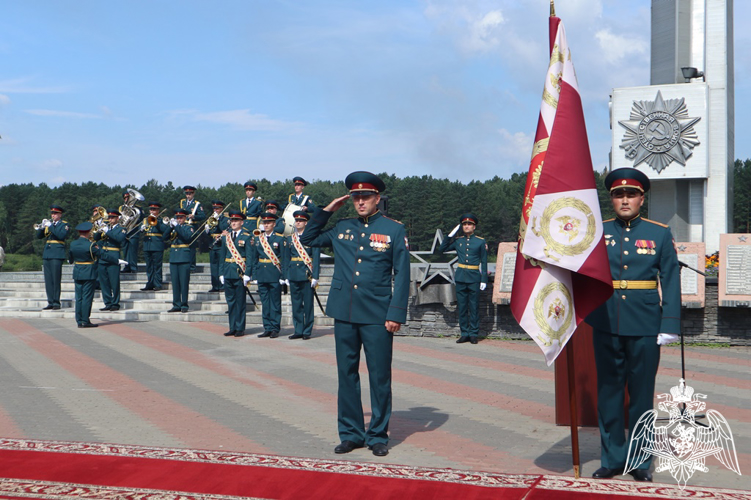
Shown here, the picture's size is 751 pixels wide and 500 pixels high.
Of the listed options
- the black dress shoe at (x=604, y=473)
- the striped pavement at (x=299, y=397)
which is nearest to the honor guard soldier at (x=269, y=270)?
the striped pavement at (x=299, y=397)

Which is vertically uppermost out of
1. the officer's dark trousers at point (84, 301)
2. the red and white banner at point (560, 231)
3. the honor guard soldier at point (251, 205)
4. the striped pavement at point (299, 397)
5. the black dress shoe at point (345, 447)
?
the honor guard soldier at point (251, 205)

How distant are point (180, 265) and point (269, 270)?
3.91 metres

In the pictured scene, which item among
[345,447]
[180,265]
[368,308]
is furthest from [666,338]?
[180,265]

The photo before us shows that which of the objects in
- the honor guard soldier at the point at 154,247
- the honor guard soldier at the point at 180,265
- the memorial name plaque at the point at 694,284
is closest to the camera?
the memorial name plaque at the point at 694,284

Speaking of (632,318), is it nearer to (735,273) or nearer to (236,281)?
(735,273)

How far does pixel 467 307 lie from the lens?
538 inches

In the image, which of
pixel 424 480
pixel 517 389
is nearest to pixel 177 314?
pixel 517 389

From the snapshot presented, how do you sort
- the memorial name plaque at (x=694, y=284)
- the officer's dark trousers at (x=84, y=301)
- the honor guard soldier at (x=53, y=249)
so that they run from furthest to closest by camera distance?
the honor guard soldier at (x=53, y=249) → the officer's dark trousers at (x=84, y=301) → the memorial name plaque at (x=694, y=284)

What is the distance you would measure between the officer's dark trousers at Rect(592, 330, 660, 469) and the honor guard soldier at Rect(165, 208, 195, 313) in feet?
43.2

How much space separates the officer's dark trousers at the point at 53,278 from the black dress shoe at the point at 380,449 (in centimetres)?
1425

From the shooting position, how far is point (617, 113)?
1694cm

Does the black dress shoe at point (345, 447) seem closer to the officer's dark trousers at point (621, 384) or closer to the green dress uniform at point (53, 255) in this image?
the officer's dark trousers at point (621, 384)

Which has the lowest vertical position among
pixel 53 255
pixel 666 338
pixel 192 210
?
pixel 666 338

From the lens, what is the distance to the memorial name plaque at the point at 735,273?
40.6 feet
